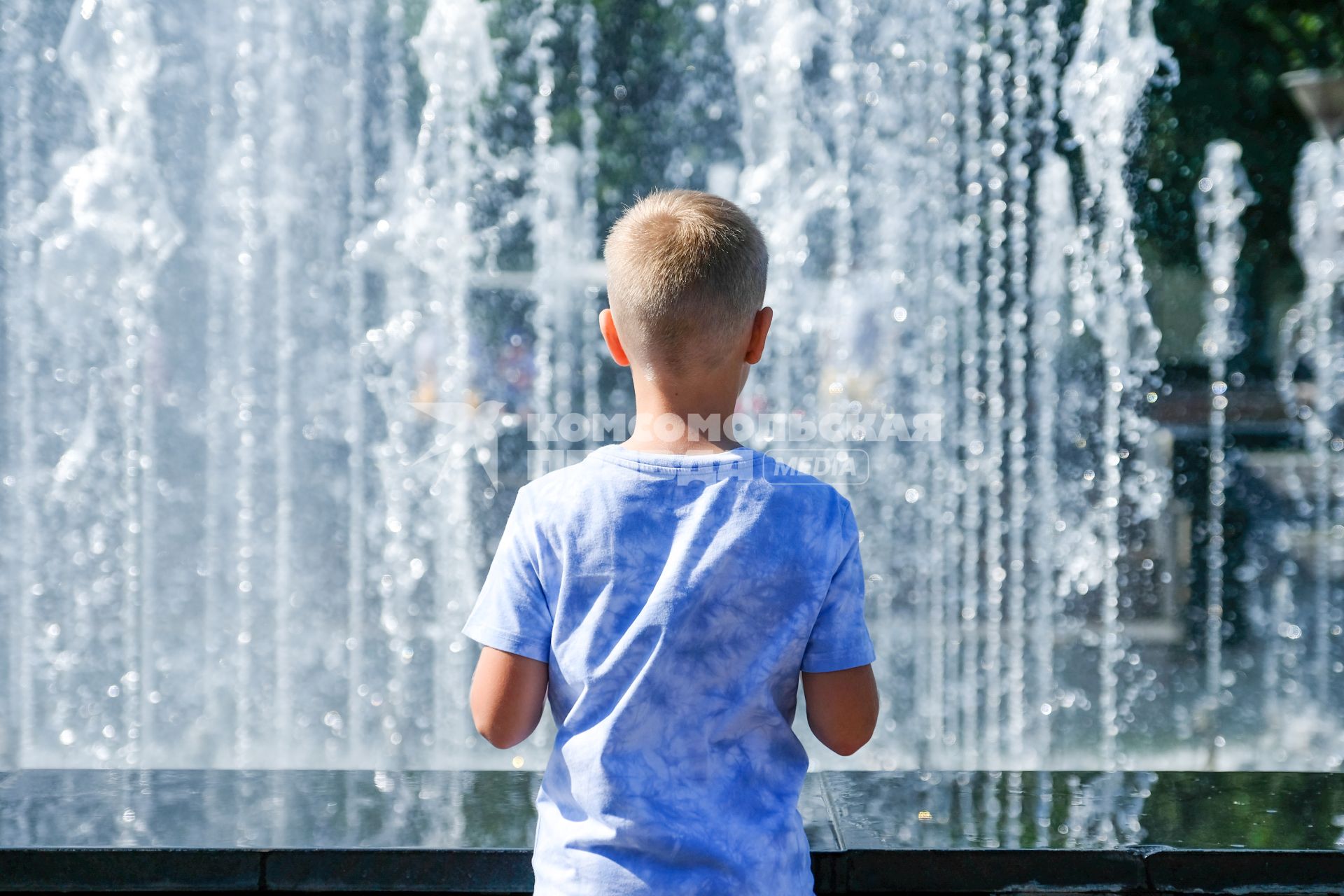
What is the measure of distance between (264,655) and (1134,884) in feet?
16.2

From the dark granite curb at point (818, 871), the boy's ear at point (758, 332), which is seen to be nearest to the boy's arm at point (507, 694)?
the boy's ear at point (758, 332)

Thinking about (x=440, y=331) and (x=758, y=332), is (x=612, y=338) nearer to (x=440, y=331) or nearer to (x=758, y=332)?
(x=758, y=332)

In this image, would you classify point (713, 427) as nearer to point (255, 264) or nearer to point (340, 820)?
point (340, 820)

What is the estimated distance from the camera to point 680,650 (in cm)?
113

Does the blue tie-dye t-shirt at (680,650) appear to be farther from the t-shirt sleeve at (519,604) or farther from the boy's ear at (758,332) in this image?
the boy's ear at (758,332)

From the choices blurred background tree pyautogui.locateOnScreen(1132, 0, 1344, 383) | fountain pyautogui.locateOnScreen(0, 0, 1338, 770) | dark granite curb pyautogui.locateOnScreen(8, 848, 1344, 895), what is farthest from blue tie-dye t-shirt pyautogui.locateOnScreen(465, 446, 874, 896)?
blurred background tree pyautogui.locateOnScreen(1132, 0, 1344, 383)

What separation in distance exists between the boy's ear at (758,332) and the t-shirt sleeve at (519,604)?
266mm

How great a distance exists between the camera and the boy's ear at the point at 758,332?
120 cm

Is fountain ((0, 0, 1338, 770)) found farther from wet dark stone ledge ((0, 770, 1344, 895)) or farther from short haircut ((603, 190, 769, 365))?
short haircut ((603, 190, 769, 365))

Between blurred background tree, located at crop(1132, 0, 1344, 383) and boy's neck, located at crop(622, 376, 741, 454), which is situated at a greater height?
blurred background tree, located at crop(1132, 0, 1344, 383)

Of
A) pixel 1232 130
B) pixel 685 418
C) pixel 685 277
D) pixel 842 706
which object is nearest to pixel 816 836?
pixel 842 706

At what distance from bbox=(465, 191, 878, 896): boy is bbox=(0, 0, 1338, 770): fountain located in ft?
15.6

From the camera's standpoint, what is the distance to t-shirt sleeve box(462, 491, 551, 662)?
1.18 m

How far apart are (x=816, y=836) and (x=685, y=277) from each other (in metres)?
1.01
